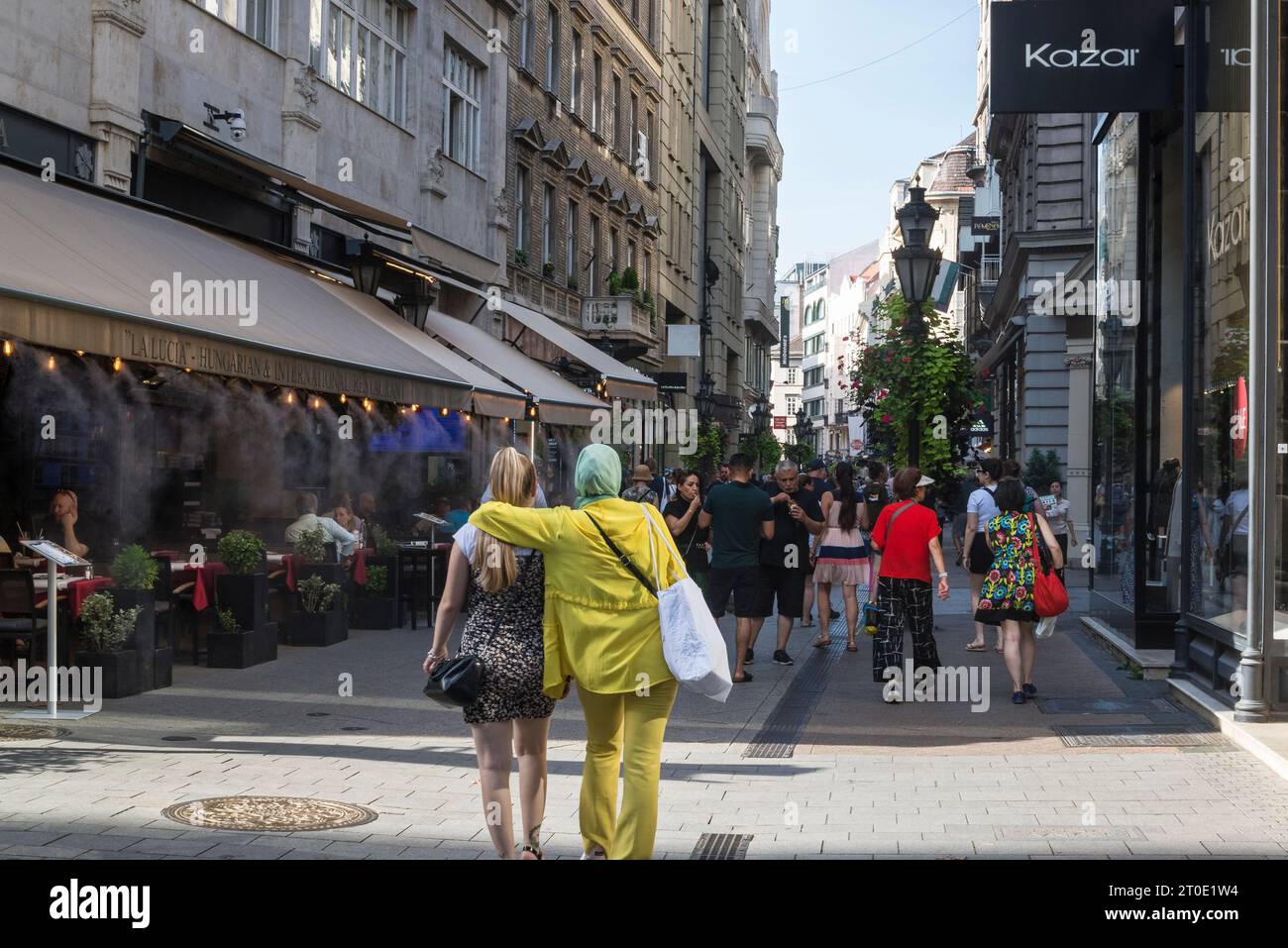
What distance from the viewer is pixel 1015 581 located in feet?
39.2

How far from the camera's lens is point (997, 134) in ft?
155

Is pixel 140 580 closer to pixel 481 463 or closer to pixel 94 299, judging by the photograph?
pixel 94 299

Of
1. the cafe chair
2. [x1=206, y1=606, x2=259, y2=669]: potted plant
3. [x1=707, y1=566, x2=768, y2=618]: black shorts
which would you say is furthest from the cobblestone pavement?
the cafe chair

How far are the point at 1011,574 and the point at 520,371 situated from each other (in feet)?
39.0

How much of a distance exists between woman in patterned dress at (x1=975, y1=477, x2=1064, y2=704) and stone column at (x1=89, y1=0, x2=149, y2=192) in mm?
8707

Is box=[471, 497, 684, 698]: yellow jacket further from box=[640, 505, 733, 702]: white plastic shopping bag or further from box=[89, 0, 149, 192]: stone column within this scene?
box=[89, 0, 149, 192]: stone column

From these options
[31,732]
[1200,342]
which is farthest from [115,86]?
[1200,342]

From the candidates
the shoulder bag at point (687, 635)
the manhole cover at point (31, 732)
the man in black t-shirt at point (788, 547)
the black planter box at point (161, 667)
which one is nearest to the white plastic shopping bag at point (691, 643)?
the shoulder bag at point (687, 635)

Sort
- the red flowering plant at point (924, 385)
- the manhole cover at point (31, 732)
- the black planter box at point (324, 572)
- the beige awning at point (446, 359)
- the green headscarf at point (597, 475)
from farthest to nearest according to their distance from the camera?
the red flowering plant at point (924, 385), the beige awning at point (446, 359), the black planter box at point (324, 572), the manhole cover at point (31, 732), the green headscarf at point (597, 475)

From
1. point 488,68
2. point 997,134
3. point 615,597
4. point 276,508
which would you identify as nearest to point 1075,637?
point 276,508

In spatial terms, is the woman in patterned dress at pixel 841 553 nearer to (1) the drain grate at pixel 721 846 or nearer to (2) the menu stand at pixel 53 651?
(2) the menu stand at pixel 53 651

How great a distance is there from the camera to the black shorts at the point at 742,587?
13.4 metres

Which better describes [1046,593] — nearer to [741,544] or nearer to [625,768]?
[741,544]

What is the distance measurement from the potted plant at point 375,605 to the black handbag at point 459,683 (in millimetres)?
10347
